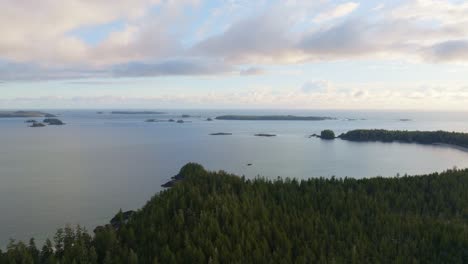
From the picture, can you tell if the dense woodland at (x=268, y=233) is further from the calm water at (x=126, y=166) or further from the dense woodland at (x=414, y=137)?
the dense woodland at (x=414, y=137)

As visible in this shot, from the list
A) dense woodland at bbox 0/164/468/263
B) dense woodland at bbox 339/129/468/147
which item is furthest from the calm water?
dense woodland at bbox 0/164/468/263

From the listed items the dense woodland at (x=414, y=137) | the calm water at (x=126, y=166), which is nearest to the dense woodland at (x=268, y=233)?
the calm water at (x=126, y=166)

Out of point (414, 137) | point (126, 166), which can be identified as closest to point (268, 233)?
point (126, 166)

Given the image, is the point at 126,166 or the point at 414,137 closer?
the point at 126,166

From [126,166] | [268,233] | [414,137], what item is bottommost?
[126,166]

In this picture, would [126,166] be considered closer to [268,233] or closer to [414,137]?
[268,233]

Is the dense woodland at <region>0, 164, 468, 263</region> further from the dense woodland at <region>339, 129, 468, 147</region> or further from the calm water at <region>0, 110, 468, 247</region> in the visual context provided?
the dense woodland at <region>339, 129, 468, 147</region>

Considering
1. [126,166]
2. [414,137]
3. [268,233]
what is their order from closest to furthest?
1. [268,233]
2. [126,166]
3. [414,137]

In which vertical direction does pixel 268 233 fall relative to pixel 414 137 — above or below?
below
